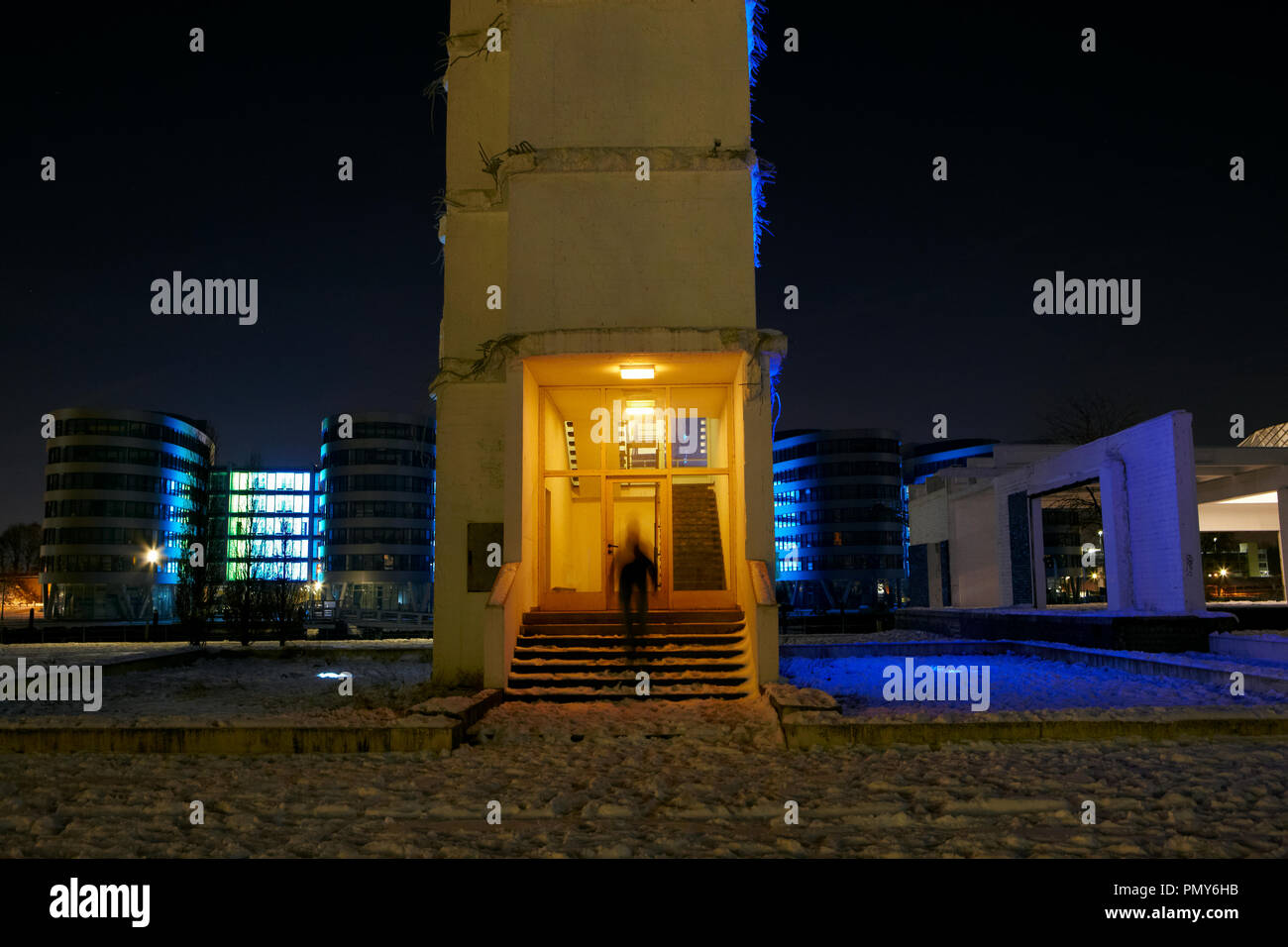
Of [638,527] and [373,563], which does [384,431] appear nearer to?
[373,563]

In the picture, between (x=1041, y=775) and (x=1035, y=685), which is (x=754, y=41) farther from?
(x=1041, y=775)

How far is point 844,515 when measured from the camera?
372ft

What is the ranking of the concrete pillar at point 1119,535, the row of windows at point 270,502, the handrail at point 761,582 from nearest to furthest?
1. the handrail at point 761,582
2. the concrete pillar at point 1119,535
3. the row of windows at point 270,502

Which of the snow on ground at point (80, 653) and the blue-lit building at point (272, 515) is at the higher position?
the blue-lit building at point (272, 515)

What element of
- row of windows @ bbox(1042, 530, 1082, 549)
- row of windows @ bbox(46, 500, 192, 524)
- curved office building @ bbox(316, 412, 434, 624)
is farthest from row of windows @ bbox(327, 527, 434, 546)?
row of windows @ bbox(1042, 530, 1082, 549)

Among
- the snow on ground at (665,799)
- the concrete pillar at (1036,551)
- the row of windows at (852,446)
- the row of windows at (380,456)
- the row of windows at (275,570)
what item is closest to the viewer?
the snow on ground at (665,799)

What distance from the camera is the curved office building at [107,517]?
84875 millimetres

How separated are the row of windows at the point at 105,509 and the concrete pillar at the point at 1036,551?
3380 inches

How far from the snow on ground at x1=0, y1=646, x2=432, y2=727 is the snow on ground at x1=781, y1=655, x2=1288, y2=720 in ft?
18.1

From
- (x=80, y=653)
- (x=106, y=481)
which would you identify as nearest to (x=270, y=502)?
(x=106, y=481)

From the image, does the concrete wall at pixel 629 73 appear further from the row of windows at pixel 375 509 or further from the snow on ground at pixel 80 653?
the row of windows at pixel 375 509

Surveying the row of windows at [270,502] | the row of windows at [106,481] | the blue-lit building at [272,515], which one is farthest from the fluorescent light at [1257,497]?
the row of windows at [270,502]

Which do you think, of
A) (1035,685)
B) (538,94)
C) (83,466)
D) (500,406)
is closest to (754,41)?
(538,94)

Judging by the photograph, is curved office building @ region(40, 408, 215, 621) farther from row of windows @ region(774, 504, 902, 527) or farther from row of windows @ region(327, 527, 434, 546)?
row of windows @ region(774, 504, 902, 527)
